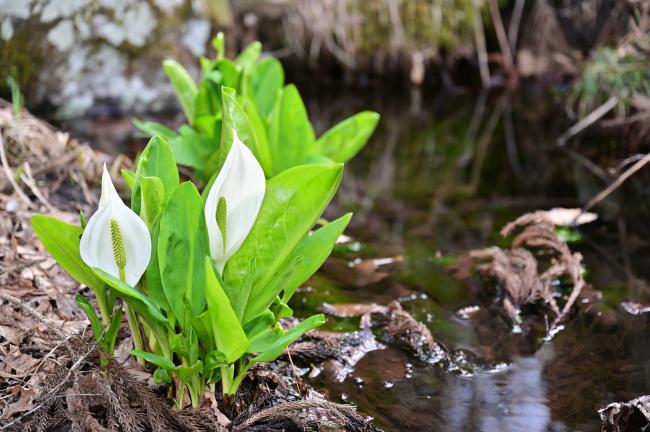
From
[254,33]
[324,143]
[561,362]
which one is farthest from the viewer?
[254,33]

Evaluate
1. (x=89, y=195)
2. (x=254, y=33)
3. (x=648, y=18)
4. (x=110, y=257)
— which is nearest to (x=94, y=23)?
(x=254, y=33)

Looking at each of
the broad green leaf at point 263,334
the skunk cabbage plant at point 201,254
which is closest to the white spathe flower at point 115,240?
the skunk cabbage plant at point 201,254

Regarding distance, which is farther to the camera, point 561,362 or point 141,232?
point 561,362

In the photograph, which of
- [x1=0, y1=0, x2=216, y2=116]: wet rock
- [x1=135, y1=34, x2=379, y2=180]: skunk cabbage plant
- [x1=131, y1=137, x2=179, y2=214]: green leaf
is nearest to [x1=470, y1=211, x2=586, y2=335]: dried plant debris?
[x1=135, y1=34, x2=379, y2=180]: skunk cabbage plant

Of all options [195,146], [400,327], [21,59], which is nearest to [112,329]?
[400,327]

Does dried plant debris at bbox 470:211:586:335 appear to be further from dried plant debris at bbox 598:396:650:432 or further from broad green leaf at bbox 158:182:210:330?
broad green leaf at bbox 158:182:210:330

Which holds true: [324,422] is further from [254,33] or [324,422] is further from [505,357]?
[254,33]
